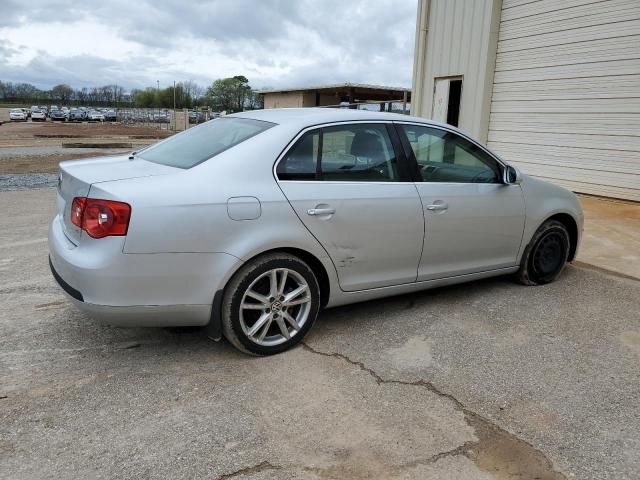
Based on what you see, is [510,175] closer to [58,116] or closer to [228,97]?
[58,116]

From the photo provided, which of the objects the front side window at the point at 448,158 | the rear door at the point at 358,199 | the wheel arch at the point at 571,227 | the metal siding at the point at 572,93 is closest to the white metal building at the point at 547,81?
the metal siding at the point at 572,93

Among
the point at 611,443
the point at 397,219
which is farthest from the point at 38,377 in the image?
the point at 611,443

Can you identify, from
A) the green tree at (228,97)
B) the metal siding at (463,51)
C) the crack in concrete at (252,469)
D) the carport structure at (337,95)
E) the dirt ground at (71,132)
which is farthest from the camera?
the green tree at (228,97)

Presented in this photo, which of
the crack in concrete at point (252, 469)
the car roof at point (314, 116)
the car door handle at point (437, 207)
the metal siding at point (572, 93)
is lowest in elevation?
the crack in concrete at point (252, 469)

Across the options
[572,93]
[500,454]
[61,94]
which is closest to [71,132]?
[572,93]

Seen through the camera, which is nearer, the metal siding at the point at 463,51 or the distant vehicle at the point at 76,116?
the metal siding at the point at 463,51

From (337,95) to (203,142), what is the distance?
27.0m

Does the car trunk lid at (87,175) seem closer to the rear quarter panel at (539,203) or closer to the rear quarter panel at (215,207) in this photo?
the rear quarter panel at (215,207)

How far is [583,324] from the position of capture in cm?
418

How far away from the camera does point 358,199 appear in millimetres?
3725

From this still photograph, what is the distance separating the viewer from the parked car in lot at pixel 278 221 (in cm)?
307

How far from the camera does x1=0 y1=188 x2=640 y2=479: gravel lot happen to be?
98.4 inches

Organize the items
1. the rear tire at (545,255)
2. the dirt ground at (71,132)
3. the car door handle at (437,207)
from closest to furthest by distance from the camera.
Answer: the car door handle at (437,207), the rear tire at (545,255), the dirt ground at (71,132)

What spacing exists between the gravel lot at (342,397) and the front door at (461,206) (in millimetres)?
422
